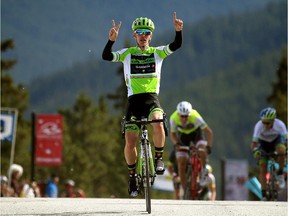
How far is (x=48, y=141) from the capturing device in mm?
39375

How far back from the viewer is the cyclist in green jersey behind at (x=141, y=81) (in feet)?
44.3

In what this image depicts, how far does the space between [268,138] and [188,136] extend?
1620mm

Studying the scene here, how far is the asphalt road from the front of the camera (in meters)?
12.9

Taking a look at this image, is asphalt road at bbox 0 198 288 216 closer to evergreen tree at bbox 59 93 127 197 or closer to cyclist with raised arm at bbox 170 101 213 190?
cyclist with raised arm at bbox 170 101 213 190

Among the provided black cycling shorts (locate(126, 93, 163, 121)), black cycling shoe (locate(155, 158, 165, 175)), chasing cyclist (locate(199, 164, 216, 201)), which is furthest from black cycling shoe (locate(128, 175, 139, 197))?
chasing cyclist (locate(199, 164, 216, 201))

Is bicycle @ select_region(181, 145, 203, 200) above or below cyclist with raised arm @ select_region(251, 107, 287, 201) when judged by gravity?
below

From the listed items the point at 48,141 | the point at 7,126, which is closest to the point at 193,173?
the point at 7,126

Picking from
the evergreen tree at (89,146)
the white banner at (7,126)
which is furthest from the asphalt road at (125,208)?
the evergreen tree at (89,146)

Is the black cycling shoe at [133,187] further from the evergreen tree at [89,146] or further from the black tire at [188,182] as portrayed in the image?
the evergreen tree at [89,146]

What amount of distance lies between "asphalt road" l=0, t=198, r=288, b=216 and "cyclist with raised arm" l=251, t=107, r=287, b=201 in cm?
459

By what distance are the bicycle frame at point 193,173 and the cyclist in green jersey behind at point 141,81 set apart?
248 inches

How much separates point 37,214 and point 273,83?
71.0m

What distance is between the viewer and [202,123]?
1980 cm

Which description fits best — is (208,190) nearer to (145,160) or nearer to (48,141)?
(145,160)
